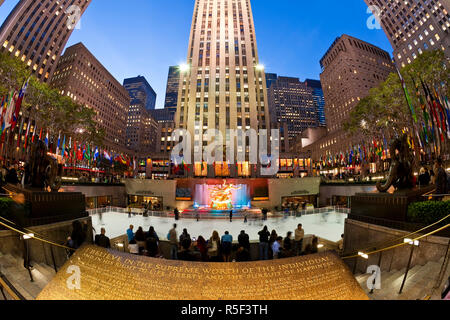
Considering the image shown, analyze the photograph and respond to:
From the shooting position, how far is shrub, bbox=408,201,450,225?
5.57 m

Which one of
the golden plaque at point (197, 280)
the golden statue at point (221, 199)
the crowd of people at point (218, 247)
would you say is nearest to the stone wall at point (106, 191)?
the golden statue at point (221, 199)

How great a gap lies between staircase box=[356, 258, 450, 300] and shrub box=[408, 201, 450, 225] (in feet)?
5.98

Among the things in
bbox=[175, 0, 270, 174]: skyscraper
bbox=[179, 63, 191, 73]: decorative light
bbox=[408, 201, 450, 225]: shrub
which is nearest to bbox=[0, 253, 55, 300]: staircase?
bbox=[408, 201, 450, 225]: shrub

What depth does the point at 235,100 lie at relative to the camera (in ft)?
158

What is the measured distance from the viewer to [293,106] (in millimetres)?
144000

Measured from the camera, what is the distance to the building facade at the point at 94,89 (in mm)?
66062

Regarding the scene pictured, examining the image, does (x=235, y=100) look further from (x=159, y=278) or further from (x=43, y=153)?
(x=159, y=278)

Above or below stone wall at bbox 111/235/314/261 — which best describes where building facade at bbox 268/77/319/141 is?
above

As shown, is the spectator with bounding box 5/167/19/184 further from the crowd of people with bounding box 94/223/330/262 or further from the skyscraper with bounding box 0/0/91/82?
the skyscraper with bounding box 0/0/91/82

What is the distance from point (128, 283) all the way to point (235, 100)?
1925 inches

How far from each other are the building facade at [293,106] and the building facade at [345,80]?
4878cm

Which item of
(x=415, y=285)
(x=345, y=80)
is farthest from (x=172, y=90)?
(x=415, y=285)

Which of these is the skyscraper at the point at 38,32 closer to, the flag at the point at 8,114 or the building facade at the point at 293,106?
the flag at the point at 8,114
